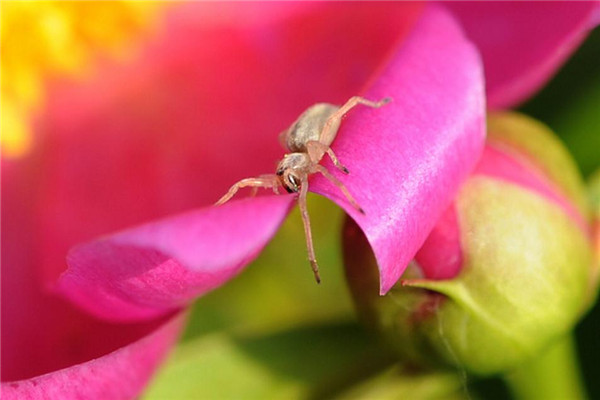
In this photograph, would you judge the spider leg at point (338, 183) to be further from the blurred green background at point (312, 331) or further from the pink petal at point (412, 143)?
the blurred green background at point (312, 331)

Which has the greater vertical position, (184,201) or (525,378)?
(184,201)

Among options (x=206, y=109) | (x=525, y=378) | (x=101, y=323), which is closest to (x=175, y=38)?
(x=206, y=109)

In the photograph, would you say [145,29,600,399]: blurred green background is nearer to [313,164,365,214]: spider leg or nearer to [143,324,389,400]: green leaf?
[143,324,389,400]: green leaf

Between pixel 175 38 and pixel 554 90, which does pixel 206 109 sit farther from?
pixel 554 90

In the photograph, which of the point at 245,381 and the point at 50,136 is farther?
the point at 50,136

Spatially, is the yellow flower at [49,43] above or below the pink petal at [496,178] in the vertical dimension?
above

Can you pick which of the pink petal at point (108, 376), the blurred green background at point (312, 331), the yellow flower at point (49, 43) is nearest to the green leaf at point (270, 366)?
the blurred green background at point (312, 331)

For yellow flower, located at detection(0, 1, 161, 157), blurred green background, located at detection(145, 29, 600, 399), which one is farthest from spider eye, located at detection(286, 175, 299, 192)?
yellow flower, located at detection(0, 1, 161, 157)
